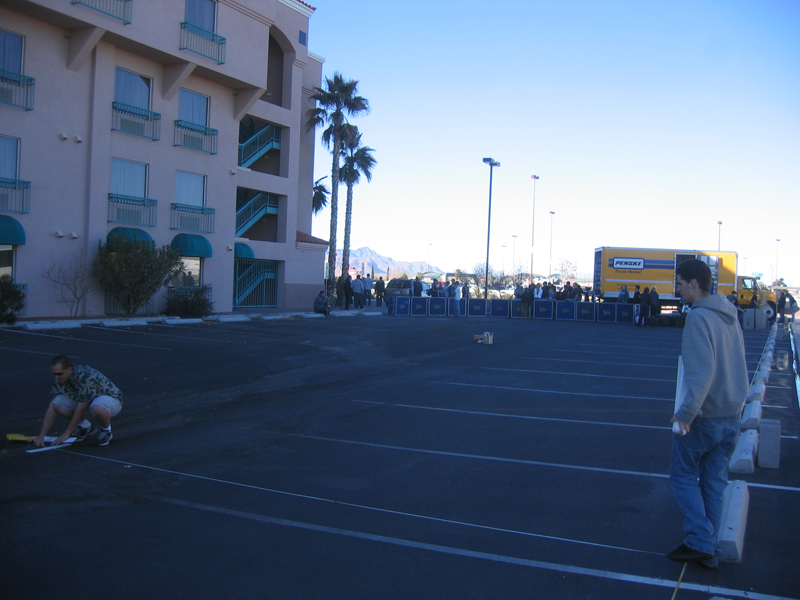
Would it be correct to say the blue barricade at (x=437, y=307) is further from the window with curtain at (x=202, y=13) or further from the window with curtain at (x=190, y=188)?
the window with curtain at (x=202, y=13)

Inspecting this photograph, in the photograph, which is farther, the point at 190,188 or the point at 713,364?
the point at 190,188


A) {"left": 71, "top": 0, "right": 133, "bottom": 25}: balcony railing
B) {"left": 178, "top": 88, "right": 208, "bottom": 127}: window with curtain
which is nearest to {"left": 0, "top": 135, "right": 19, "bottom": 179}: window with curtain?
{"left": 71, "top": 0, "right": 133, "bottom": 25}: balcony railing

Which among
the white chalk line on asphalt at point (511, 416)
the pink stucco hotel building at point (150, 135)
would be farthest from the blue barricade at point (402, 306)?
the white chalk line on asphalt at point (511, 416)

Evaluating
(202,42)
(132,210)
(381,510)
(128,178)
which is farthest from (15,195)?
(381,510)

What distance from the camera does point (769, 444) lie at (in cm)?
680

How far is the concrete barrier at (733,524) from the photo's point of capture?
4.45 meters

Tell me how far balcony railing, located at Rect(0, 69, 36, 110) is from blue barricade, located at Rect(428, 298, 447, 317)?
19.6m

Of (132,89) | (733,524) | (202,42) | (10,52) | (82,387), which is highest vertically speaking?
(202,42)

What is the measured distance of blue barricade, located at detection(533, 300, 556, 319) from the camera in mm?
34312

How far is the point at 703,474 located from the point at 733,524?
20.2 inches

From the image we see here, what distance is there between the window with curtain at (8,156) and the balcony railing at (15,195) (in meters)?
0.28

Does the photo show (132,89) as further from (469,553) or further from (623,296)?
(623,296)

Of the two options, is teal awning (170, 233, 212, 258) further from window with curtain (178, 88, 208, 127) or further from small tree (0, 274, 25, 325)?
small tree (0, 274, 25, 325)

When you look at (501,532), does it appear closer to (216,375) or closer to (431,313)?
(216,375)
